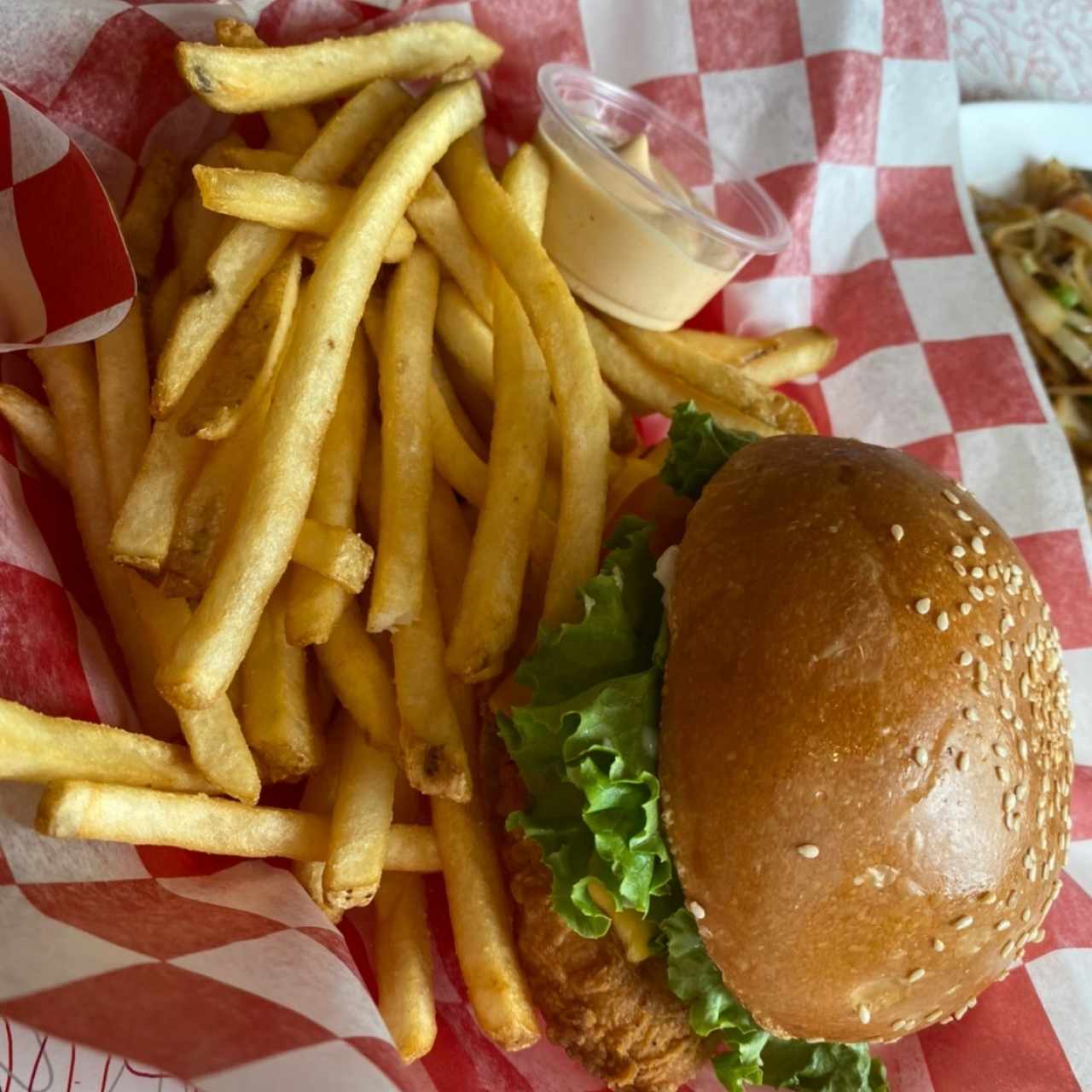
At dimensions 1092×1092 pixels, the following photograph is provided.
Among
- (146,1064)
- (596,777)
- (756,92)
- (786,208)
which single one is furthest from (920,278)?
(146,1064)

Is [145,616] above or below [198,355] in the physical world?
below

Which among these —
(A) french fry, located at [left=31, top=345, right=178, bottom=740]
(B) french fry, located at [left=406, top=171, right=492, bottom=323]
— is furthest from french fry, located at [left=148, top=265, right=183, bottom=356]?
(B) french fry, located at [left=406, top=171, right=492, bottom=323]

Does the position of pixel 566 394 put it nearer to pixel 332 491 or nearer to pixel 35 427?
pixel 332 491

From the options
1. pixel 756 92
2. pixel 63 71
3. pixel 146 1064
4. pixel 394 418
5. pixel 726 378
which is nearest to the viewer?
pixel 146 1064

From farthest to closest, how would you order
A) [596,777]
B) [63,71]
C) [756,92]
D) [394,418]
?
1. [756,92]
2. [63,71]
3. [394,418]
4. [596,777]

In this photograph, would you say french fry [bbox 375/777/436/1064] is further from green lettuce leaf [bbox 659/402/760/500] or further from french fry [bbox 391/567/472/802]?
green lettuce leaf [bbox 659/402/760/500]

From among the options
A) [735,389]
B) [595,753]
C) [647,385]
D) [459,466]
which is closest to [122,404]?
[459,466]

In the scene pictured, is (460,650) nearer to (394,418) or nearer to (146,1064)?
(394,418)
